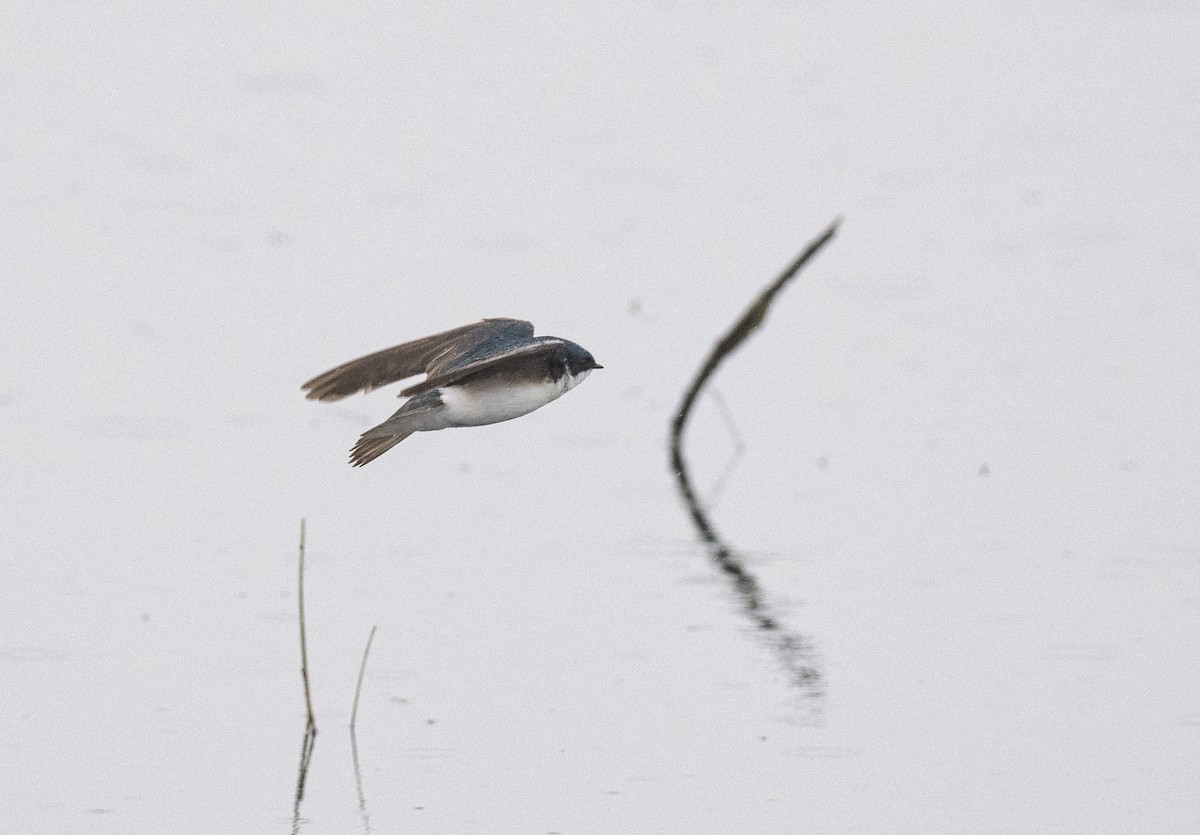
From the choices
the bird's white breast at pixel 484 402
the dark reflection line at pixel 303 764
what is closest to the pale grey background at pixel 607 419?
the dark reflection line at pixel 303 764

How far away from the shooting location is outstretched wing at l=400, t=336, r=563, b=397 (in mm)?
5559

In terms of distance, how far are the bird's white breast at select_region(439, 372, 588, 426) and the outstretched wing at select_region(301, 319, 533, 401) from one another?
0.65 meters

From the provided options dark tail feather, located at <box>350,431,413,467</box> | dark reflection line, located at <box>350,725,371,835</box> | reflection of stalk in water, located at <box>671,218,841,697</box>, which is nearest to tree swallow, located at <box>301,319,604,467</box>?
dark tail feather, located at <box>350,431,413,467</box>

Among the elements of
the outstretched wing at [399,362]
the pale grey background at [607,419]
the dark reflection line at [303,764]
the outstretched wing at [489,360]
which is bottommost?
the pale grey background at [607,419]

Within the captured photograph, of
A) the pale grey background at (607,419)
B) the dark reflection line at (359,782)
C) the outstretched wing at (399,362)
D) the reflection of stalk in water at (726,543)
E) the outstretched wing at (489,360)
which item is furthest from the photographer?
the reflection of stalk in water at (726,543)

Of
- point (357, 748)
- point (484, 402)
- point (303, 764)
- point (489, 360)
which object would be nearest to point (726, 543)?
point (357, 748)

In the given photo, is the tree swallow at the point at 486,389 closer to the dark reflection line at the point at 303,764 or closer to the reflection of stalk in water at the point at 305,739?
the reflection of stalk in water at the point at 305,739

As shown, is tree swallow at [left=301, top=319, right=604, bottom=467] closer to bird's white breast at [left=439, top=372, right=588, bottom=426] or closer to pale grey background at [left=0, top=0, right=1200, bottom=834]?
bird's white breast at [left=439, top=372, right=588, bottom=426]

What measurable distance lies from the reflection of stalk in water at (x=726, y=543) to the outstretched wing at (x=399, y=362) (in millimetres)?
2677

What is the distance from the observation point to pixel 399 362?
6406mm

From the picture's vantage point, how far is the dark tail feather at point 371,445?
566 centimetres

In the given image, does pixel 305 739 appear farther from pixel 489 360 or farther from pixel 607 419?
pixel 607 419

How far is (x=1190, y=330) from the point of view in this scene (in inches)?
509

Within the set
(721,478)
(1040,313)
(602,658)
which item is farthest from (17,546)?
(1040,313)
